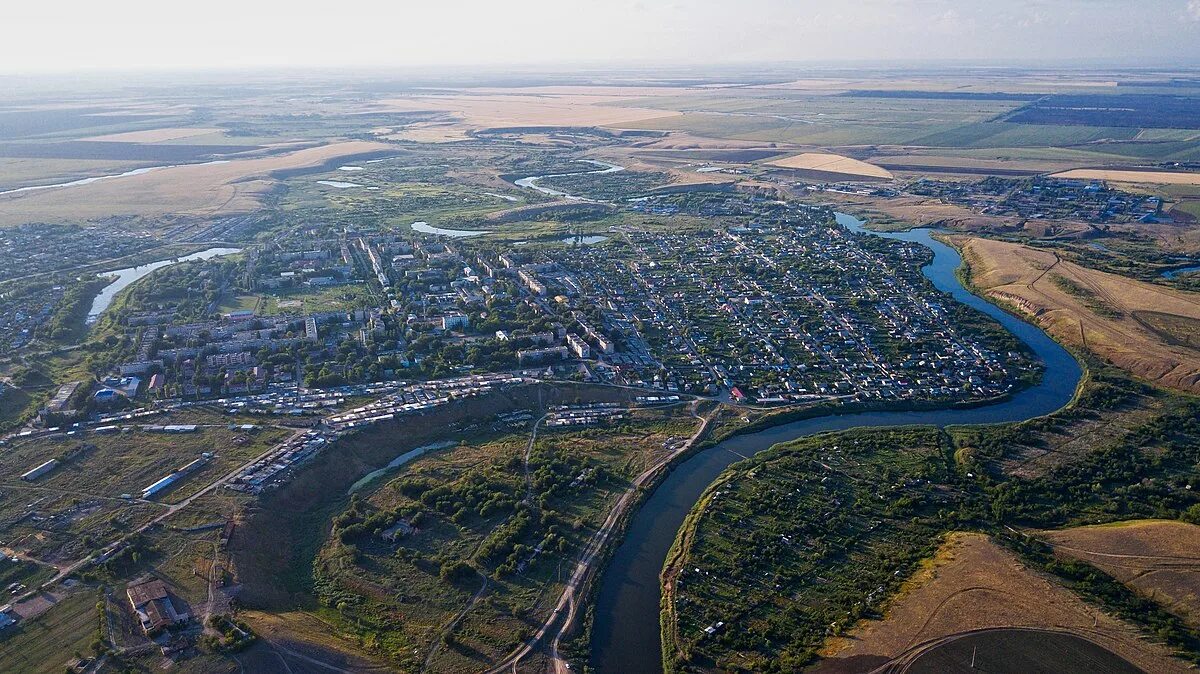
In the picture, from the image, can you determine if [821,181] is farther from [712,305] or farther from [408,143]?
[408,143]

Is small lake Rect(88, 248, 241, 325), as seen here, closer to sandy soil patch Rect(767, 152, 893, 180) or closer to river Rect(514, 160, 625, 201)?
river Rect(514, 160, 625, 201)

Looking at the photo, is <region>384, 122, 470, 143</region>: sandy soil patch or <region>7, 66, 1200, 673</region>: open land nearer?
<region>7, 66, 1200, 673</region>: open land

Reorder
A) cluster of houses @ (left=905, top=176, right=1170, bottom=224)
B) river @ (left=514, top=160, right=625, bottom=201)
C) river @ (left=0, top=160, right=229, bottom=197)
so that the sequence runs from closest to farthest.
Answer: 1. cluster of houses @ (left=905, top=176, right=1170, bottom=224)
2. river @ (left=0, top=160, right=229, bottom=197)
3. river @ (left=514, top=160, right=625, bottom=201)

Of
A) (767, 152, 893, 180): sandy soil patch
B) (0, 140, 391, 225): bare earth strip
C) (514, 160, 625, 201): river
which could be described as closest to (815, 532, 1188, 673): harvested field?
(514, 160, 625, 201): river

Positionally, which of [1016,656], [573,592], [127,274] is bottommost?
[573,592]

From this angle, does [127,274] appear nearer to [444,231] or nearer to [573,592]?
[444,231]

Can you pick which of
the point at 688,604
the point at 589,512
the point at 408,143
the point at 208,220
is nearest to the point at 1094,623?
the point at 688,604

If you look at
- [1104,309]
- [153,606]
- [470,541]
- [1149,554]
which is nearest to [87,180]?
[153,606]

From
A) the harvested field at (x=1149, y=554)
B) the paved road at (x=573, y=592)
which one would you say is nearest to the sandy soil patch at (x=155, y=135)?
the paved road at (x=573, y=592)
